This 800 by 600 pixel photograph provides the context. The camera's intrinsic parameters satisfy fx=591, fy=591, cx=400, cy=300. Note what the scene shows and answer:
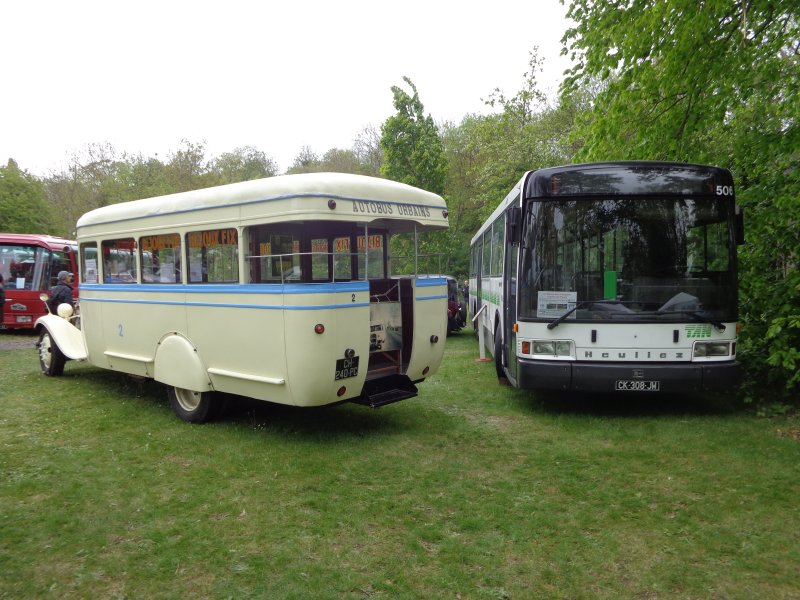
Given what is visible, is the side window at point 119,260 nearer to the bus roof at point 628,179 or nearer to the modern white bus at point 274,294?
the modern white bus at point 274,294

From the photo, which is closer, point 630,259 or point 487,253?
point 630,259

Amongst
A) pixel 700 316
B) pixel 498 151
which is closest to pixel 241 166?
pixel 498 151

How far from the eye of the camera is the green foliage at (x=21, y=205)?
1249 inches

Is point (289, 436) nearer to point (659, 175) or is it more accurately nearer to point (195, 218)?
point (195, 218)

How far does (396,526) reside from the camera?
4.48m

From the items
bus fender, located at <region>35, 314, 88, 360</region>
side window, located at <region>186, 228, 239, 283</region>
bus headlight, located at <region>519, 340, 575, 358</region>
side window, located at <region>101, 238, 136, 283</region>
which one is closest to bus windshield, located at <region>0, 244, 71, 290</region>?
bus fender, located at <region>35, 314, 88, 360</region>

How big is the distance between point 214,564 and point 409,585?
4.31 feet

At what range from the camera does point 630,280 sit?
712 centimetres

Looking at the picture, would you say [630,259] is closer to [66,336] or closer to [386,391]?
[386,391]

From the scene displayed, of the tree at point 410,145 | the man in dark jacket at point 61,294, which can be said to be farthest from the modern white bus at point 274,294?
the tree at point 410,145

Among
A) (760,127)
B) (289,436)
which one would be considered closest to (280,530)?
(289,436)

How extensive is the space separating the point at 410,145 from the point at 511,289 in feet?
51.1

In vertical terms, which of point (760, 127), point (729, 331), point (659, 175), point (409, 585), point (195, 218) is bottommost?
point (409, 585)

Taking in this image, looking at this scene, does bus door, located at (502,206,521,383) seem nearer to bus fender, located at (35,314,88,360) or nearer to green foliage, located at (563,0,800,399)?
green foliage, located at (563,0,800,399)
